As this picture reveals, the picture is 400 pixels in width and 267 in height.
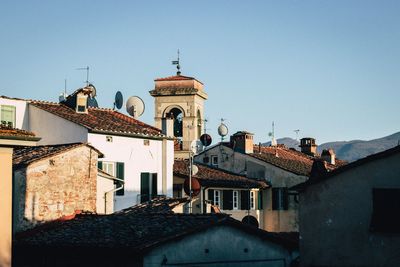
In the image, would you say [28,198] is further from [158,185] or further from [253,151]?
[253,151]

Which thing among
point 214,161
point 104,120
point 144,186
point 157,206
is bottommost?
point 157,206

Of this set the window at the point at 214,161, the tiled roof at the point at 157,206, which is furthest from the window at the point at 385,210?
the window at the point at 214,161

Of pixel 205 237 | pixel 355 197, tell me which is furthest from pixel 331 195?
pixel 205 237

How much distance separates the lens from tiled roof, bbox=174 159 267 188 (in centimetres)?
4706

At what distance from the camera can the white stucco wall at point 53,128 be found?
37500 mm

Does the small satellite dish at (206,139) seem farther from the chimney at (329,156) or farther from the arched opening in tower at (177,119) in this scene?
the chimney at (329,156)

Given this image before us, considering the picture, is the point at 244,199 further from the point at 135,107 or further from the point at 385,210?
the point at 385,210

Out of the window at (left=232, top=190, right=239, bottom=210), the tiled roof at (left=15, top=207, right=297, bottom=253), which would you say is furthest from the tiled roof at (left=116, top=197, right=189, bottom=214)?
the window at (left=232, top=190, right=239, bottom=210)

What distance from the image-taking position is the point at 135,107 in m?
45.2

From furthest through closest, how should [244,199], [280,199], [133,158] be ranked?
[280,199]
[244,199]
[133,158]

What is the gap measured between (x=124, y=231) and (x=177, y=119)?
31959 millimetres

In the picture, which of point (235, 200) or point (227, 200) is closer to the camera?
point (227, 200)

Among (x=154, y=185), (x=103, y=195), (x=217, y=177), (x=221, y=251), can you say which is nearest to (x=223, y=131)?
(x=217, y=177)

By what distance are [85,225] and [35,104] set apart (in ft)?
37.6
